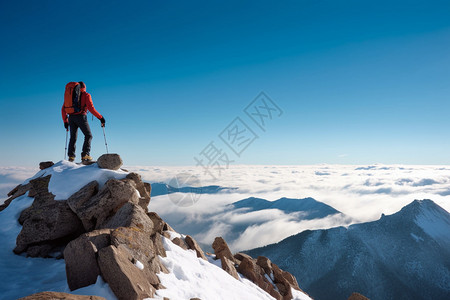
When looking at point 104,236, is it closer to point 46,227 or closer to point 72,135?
point 46,227

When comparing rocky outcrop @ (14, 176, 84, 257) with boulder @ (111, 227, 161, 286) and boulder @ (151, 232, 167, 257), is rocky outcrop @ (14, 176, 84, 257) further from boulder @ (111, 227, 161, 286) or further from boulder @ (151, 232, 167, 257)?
boulder @ (111, 227, 161, 286)

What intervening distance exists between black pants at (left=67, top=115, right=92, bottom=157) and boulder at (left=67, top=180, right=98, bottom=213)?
5006mm

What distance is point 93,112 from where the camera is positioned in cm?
1878

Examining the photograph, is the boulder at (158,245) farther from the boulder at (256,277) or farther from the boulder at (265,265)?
the boulder at (265,265)

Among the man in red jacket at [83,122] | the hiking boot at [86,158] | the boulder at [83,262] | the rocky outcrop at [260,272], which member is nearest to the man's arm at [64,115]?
the man in red jacket at [83,122]

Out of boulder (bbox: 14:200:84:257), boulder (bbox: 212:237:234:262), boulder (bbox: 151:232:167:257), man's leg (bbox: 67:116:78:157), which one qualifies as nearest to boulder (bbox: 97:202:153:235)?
boulder (bbox: 151:232:167:257)

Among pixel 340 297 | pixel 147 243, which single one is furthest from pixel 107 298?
pixel 340 297

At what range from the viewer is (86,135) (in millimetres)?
18891

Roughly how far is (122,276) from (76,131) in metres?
15.1

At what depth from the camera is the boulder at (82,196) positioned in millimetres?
14297

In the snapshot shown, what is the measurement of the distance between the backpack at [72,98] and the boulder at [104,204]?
24.3ft

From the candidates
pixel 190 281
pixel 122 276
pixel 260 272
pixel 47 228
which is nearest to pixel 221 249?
pixel 260 272

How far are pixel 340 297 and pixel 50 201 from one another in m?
237

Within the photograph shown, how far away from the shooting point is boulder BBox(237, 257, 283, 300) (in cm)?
2134
